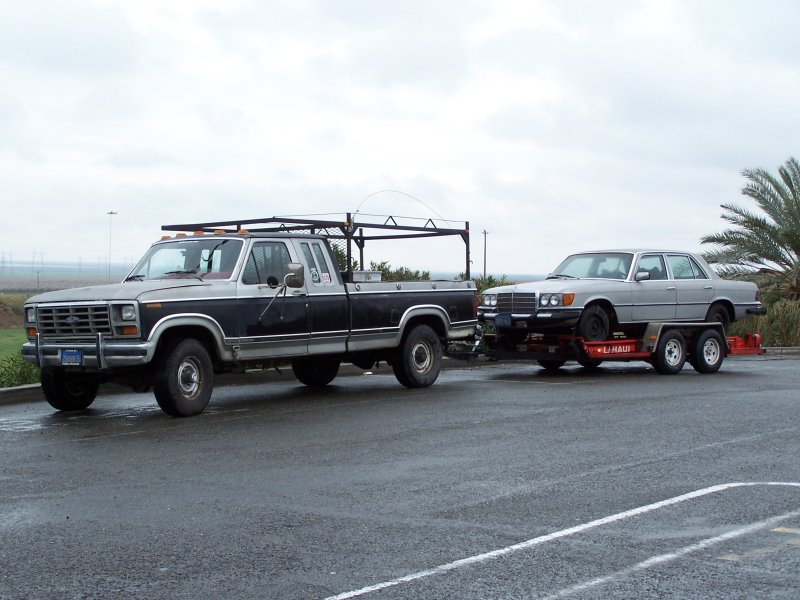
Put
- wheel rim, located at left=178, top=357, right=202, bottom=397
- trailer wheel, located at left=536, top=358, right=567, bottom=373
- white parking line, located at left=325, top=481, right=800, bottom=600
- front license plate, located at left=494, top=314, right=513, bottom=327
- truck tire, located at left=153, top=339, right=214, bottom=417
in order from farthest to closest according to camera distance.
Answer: trailer wheel, located at left=536, top=358, right=567, bottom=373 < front license plate, located at left=494, top=314, right=513, bottom=327 < wheel rim, located at left=178, top=357, right=202, bottom=397 < truck tire, located at left=153, top=339, right=214, bottom=417 < white parking line, located at left=325, top=481, right=800, bottom=600

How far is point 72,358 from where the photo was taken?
40.0 ft

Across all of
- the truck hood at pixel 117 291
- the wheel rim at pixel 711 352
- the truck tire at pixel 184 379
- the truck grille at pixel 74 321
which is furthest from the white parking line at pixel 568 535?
the wheel rim at pixel 711 352

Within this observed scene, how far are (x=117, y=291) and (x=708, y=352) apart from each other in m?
10.7

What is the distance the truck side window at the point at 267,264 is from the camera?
44.2ft

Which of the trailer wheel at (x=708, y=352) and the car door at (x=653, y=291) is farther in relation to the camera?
the trailer wheel at (x=708, y=352)

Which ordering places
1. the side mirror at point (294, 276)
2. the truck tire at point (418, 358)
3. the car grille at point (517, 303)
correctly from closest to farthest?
the side mirror at point (294, 276) → the truck tire at point (418, 358) → the car grille at point (517, 303)

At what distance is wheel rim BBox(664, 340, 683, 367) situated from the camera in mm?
18016

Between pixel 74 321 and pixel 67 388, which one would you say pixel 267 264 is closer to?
pixel 74 321

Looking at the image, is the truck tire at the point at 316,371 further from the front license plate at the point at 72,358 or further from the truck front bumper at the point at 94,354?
the front license plate at the point at 72,358

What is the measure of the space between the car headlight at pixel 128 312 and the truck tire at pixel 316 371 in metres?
3.84

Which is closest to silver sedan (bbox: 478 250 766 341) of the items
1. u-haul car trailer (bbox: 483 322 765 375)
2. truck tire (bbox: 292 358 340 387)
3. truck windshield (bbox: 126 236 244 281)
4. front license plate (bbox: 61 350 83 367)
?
u-haul car trailer (bbox: 483 322 765 375)

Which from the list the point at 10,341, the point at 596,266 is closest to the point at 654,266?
the point at 596,266

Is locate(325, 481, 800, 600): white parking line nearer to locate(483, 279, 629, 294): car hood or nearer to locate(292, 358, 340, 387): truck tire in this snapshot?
locate(292, 358, 340, 387): truck tire

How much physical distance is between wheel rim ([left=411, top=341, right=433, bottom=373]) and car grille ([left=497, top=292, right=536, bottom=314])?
7.88 ft
